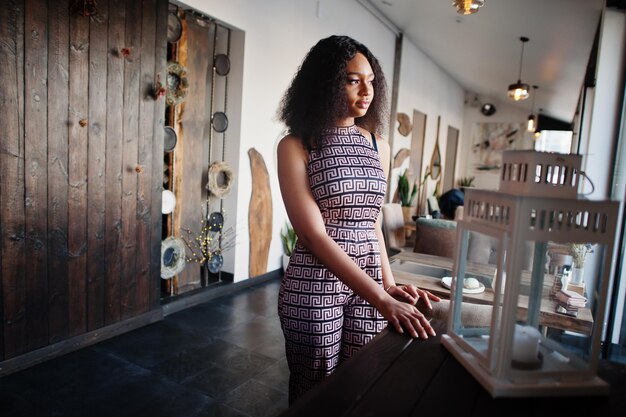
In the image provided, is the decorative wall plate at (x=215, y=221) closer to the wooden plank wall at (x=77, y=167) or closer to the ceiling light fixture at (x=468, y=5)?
the wooden plank wall at (x=77, y=167)

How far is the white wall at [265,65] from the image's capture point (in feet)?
12.9

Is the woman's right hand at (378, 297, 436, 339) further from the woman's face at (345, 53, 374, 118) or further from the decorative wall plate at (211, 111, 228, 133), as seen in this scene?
the decorative wall plate at (211, 111, 228, 133)

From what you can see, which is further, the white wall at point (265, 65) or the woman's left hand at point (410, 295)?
the white wall at point (265, 65)

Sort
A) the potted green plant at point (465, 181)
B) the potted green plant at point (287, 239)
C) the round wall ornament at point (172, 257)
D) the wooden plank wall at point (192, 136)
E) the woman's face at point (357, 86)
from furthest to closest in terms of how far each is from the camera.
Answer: the potted green plant at point (465, 181), the potted green plant at point (287, 239), the wooden plank wall at point (192, 136), the round wall ornament at point (172, 257), the woman's face at point (357, 86)

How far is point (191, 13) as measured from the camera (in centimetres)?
361

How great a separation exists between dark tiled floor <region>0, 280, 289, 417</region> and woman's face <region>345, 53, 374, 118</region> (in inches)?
65.4

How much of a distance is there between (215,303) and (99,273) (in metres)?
1.15

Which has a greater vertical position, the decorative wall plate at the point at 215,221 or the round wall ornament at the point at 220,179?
the round wall ornament at the point at 220,179

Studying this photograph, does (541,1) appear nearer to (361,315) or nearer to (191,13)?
(191,13)

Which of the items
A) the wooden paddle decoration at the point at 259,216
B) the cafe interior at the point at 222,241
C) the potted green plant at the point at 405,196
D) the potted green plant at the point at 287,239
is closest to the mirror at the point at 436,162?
the potted green plant at the point at 405,196

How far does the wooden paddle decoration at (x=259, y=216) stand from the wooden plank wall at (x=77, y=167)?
1179 millimetres

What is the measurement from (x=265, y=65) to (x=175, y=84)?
3.74ft

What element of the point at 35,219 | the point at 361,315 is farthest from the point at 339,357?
the point at 35,219

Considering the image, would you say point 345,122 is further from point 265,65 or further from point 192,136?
point 265,65
